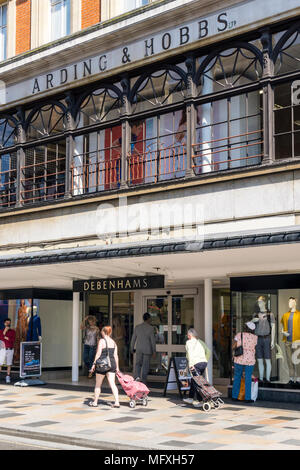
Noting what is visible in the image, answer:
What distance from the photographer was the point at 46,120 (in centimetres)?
2053

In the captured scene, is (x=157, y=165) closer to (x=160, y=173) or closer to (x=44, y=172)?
(x=160, y=173)

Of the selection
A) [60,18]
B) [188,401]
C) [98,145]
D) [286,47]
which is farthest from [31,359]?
[286,47]

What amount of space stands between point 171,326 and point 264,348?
4.54m

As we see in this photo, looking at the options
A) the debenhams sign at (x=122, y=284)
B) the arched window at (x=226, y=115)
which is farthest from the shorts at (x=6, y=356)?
the arched window at (x=226, y=115)

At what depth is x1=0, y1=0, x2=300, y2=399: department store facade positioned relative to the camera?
14570 mm

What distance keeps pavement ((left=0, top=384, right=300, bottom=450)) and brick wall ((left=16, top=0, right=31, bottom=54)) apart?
37.0 feet

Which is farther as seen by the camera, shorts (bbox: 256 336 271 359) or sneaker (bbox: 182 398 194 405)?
shorts (bbox: 256 336 271 359)

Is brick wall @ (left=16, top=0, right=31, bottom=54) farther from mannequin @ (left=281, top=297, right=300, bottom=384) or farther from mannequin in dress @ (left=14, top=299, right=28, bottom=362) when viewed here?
mannequin @ (left=281, top=297, right=300, bottom=384)

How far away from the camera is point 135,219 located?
1672 centimetres

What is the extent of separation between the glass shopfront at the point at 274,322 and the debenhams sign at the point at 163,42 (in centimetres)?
577

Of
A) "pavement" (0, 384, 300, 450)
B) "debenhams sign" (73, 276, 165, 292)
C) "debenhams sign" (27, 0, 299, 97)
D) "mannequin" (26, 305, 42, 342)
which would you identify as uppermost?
"debenhams sign" (27, 0, 299, 97)

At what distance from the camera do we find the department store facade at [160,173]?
14.6 m

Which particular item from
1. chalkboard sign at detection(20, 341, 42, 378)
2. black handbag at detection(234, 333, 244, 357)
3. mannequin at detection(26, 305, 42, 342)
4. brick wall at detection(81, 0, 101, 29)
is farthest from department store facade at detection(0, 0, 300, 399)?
chalkboard sign at detection(20, 341, 42, 378)

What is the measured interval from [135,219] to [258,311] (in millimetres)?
3751
